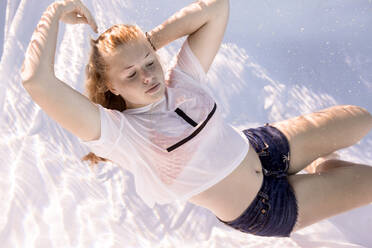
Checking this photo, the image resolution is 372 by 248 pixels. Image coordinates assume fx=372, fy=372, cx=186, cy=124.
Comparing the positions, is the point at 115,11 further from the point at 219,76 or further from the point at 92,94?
the point at 92,94

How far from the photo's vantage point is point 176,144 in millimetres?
1075

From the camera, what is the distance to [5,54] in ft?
8.45

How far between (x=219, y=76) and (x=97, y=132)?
174 centimetres

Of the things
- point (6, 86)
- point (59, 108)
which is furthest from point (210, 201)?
point (6, 86)

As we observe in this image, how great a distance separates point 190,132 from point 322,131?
0.53 metres

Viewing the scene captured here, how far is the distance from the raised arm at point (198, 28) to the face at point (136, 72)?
0.59 feet

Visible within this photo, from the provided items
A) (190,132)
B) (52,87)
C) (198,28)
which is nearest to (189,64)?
(198,28)

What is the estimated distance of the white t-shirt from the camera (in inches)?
41.5

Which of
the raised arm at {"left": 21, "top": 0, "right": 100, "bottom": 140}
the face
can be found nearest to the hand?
the raised arm at {"left": 21, "top": 0, "right": 100, "bottom": 140}

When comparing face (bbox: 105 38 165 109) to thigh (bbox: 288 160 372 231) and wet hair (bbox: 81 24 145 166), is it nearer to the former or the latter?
wet hair (bbox: 81 24 145 166)

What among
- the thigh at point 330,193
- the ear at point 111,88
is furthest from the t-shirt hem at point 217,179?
the ear at point 111,88

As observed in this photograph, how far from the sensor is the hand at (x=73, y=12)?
38.8 inches

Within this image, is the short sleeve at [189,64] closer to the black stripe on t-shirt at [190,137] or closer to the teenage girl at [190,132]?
the teenage girl at [190,132]

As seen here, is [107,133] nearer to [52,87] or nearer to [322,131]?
[52,87]
